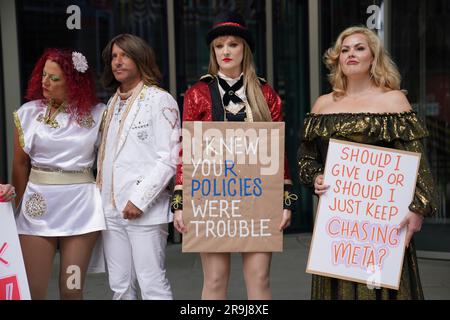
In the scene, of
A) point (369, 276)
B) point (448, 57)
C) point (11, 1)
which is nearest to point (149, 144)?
point (369, 276)

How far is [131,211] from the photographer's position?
3.27m

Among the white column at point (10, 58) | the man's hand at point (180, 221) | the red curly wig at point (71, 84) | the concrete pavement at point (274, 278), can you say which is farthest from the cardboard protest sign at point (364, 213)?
the white column at point (10, 58)

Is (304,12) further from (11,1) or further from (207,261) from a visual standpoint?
(207,261)

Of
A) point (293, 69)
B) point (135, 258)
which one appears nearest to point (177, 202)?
point (135, 258)

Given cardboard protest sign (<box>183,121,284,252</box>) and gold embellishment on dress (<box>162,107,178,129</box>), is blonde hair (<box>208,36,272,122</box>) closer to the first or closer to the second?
cardboard protest sign (<box>183,121,284,252</box>)

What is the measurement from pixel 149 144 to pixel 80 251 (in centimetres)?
66

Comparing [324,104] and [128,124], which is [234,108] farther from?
[128,124]

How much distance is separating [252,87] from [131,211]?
0.85 m

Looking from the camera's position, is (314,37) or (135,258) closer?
(135,258)

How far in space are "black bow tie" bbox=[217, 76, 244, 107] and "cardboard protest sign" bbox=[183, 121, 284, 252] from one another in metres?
0.25

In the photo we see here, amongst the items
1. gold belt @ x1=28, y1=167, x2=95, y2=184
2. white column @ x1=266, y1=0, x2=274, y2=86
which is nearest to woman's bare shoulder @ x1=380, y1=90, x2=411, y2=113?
gold belt @ x1=28, y1=167, x2=95, y2=184

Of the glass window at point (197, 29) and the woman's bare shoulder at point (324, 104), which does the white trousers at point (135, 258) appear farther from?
the glass window at point (197, 29)

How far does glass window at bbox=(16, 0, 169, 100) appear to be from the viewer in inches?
262

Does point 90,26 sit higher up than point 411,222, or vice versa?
point 90,26
